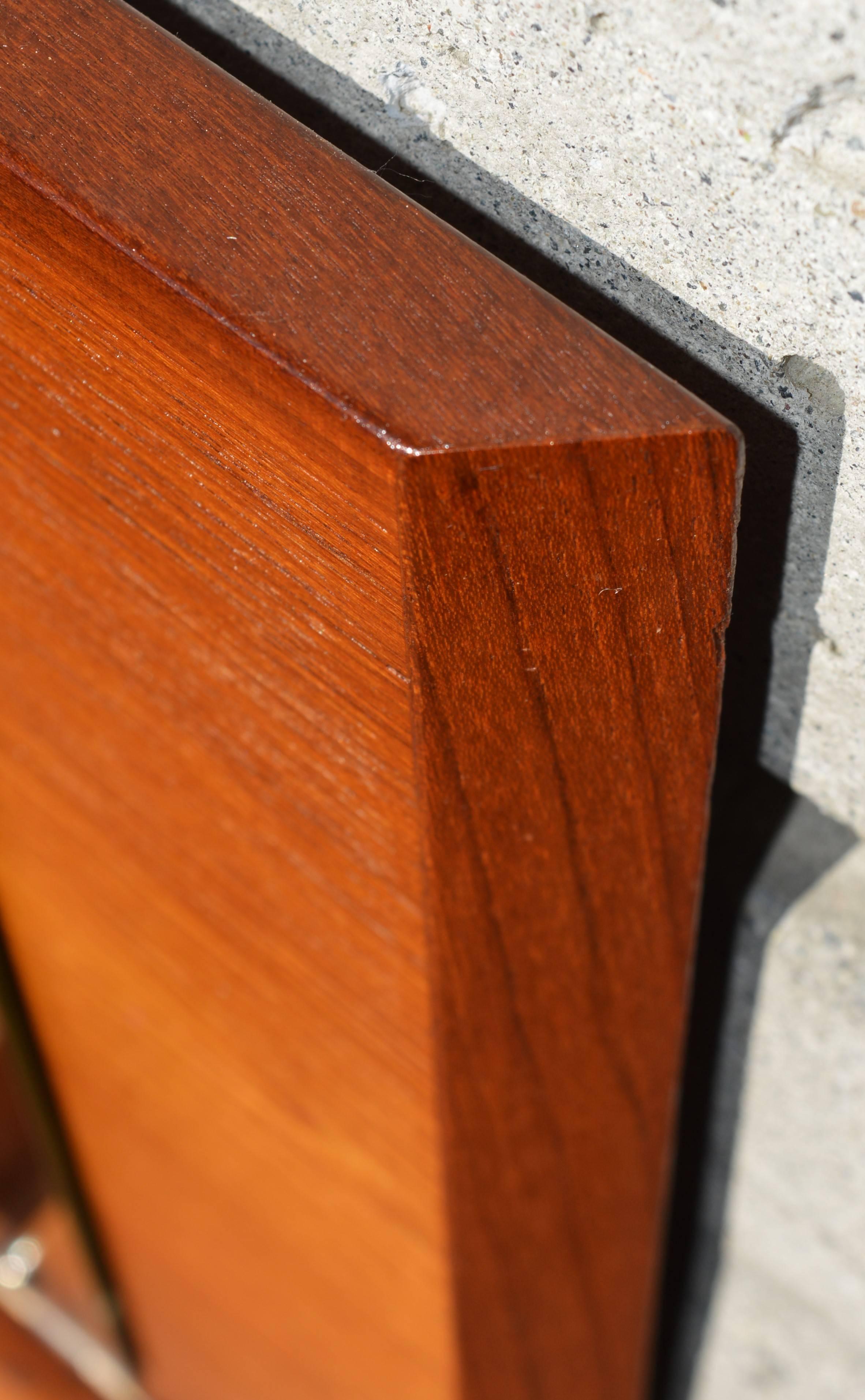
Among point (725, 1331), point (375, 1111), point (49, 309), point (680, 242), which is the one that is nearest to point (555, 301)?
point (680, 242)

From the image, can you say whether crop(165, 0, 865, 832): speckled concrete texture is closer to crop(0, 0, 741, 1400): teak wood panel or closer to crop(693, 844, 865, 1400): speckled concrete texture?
crop(0, 0, 741, 1400): teak wood panel

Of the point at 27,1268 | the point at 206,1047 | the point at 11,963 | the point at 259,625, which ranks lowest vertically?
the point at 27,1268

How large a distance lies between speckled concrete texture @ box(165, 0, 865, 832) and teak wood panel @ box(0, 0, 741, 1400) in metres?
0.07

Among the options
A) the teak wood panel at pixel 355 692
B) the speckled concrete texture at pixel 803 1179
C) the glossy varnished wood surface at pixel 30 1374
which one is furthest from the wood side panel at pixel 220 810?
the glossy varnished wood surface at pixel 30 1374

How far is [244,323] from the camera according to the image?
1.15ft

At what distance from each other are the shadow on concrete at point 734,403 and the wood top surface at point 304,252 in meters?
0.07

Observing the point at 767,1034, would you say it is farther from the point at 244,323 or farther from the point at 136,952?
the point at 244,323

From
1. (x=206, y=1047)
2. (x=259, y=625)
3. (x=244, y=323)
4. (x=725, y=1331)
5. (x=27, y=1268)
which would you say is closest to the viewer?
(x=244, y=323)

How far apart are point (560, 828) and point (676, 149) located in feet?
0.81

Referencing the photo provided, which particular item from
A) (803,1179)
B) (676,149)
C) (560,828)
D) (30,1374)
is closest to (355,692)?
(560,828)

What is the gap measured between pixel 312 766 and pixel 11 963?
1.58 ft

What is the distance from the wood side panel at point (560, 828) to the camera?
0.37 metres

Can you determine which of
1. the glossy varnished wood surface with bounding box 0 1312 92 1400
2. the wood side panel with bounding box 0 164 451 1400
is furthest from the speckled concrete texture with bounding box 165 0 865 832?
the glossy varnished wood surface with bounding box 0 1312 92 1400

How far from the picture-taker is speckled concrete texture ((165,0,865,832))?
14.3 inches
